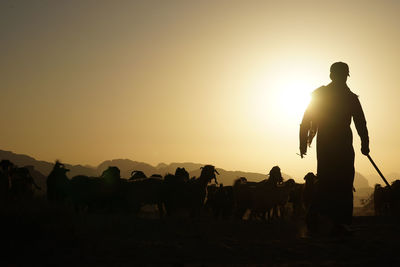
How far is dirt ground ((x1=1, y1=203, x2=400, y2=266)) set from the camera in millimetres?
6094

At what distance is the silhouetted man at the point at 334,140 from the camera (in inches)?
380

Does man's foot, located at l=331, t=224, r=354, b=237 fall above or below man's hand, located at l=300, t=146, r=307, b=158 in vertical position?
below

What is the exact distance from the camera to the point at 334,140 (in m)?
9.91

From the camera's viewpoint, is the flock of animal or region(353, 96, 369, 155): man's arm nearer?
region(353, 96, 369, 155): man's arm

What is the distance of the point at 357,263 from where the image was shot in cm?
600

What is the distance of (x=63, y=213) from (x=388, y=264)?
5.39m

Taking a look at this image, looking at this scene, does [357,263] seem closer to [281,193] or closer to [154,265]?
[154,265]

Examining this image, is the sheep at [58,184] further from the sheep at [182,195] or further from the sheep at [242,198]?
the sheep at [242,198]

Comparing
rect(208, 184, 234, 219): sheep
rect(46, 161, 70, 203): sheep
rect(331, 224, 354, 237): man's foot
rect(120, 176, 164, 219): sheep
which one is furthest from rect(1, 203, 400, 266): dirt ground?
rect(208, 184, 234, 219): sheep

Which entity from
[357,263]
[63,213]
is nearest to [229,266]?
[357,263]

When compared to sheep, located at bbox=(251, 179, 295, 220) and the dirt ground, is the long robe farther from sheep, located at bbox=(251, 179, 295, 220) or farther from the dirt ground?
sheep, located at bbox=(251, 179, 295, 220)

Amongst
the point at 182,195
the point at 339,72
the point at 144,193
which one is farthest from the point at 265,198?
the point at 339,72

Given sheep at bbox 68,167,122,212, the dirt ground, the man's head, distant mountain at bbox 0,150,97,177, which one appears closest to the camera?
the dirt ground

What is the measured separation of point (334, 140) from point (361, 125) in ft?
2.06
